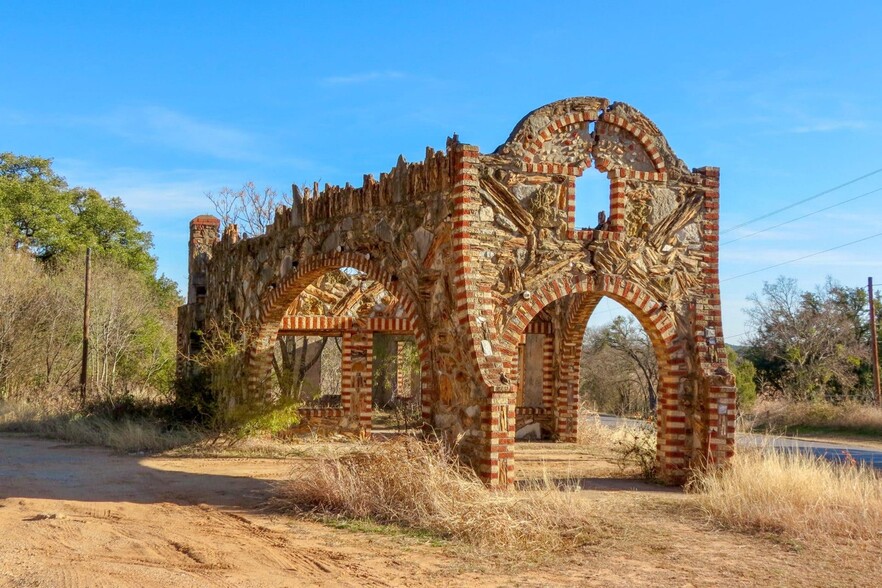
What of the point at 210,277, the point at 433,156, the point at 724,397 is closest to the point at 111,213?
the point at 210,277

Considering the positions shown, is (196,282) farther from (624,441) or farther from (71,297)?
(624,441)

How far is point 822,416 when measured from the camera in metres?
24.9

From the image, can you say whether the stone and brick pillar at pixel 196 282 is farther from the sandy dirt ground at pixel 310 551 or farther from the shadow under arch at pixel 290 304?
the sandy dirt ground at pixel 310 551

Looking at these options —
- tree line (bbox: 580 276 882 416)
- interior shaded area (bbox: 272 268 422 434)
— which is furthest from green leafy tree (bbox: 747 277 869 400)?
interior shaded area (bbox: 272 268 422 434)

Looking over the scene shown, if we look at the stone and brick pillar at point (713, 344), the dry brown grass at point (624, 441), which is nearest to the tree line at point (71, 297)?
the dry brown grass at point (624, 441)

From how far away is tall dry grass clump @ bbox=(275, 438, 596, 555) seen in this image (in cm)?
850

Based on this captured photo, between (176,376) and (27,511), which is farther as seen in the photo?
(176,376)

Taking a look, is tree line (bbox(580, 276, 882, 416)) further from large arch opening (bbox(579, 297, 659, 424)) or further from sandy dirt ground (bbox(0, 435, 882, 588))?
sandy dirt ground (bbox(0, 435, 882, 588))

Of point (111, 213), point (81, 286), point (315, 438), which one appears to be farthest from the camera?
point (111, 213)

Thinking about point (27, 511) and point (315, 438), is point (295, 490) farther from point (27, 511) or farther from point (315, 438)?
point (315, 438)

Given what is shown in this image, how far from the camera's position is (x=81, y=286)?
1059 inches

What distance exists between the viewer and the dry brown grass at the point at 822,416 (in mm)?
23250

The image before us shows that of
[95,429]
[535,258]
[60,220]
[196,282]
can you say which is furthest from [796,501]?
[60,220]

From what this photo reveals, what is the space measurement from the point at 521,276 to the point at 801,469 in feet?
12.9
